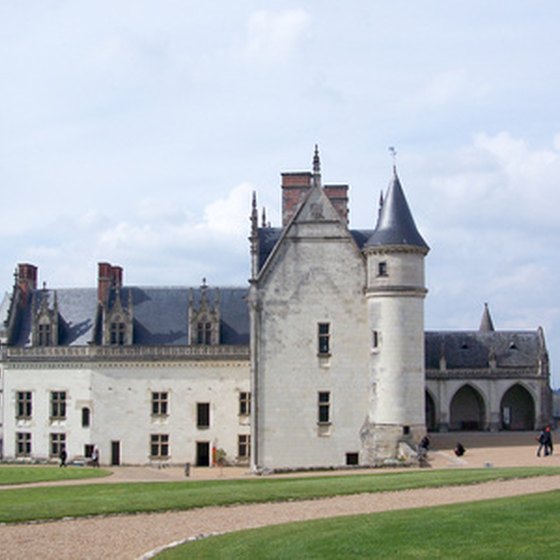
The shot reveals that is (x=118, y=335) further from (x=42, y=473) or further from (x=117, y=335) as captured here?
(x=42, y=473)

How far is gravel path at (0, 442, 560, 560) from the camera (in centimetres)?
1827

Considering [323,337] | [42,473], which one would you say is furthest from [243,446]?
[42,473]

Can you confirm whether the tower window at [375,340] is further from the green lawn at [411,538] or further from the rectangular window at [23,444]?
the green lawn at [411,538]

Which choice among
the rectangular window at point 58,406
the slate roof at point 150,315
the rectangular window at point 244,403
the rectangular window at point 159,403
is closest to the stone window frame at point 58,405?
the rectangular window at point 58,406

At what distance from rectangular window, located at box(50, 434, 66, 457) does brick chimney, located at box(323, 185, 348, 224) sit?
1866 centimetres

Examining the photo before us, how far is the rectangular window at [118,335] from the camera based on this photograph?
169ft

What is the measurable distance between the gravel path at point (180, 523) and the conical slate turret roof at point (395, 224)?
55.7 ft

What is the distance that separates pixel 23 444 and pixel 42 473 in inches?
392

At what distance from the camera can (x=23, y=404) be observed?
52.2 metres

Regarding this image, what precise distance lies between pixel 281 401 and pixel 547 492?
21.7 meters

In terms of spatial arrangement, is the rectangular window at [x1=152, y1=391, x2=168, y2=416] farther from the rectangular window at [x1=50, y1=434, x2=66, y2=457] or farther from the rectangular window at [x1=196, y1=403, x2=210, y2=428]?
the rectangular window at [x1=50, y1=434, x2=66, y2=457]

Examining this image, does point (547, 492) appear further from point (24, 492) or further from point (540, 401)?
point (540, 401)

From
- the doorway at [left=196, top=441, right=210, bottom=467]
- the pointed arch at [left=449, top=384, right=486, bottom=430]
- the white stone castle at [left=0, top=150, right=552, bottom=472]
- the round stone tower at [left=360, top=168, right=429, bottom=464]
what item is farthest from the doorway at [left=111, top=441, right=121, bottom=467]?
the pointed arch at [left=449, top=384, right=486, bottom=430]

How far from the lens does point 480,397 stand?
208ft
